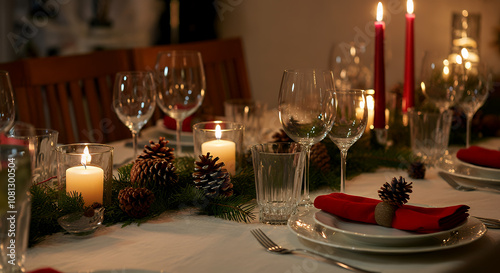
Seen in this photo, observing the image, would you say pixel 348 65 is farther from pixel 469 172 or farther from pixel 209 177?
pixel 209 177

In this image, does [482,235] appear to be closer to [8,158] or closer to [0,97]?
[8,158]

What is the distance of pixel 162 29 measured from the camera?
132 inches

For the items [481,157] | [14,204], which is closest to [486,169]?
[481,157]

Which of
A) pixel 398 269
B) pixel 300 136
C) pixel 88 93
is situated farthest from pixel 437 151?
pixel 88 93

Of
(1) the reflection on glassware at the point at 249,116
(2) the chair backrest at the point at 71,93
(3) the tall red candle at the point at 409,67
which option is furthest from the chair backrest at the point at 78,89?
(3) the tall red candle at the point at 409,67

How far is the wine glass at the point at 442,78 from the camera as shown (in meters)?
1.34

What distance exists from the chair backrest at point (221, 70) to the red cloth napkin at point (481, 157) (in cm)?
103

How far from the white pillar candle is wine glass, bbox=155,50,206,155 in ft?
0.67

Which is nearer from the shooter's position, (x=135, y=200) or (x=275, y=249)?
(x=275, y=249)

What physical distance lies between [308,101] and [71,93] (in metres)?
1.04

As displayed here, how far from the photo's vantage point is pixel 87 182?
0.85 metres

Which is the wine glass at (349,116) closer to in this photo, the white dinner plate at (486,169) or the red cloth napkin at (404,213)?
the red cloth napkin at (404,213)

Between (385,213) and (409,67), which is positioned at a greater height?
(409,67)

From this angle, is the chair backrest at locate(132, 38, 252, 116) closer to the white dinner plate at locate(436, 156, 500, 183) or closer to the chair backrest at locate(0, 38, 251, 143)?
→ the chair backrest at locate(0, 38, 251, 143)
